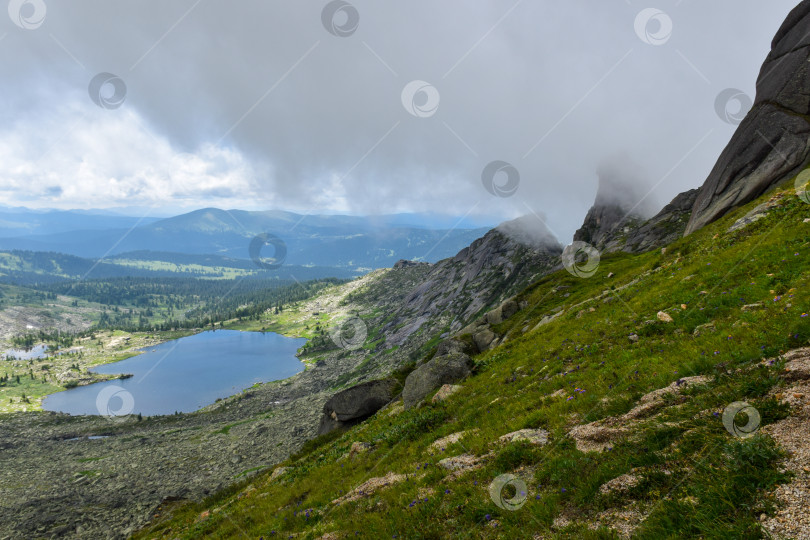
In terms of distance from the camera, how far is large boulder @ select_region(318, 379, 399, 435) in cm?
4356

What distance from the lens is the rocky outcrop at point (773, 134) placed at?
142 ft

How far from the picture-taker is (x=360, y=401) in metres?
43.9

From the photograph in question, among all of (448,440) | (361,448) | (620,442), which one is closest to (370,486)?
(448,440)

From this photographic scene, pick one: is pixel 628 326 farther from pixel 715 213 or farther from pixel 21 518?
pixel 21 518

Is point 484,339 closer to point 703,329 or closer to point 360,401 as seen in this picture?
point 360,401

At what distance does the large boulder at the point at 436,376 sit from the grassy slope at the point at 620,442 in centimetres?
558

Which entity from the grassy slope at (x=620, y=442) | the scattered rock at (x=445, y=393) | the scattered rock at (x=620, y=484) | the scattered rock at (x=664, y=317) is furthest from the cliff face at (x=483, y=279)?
the scattered rock at (x=620, y=484)

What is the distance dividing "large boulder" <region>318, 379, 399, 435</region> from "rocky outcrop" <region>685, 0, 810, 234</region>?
51.2 metres

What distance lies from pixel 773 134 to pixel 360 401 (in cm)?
6507

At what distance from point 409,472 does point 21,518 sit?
79.1 m

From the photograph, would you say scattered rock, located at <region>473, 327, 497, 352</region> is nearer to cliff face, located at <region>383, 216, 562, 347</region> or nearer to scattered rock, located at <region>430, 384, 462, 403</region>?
scattered rock, located at <region>430, 384, 462, 403</region>

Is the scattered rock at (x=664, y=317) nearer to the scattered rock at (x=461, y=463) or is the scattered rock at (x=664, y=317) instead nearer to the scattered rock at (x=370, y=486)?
the scattered rock at (x=461, y=463)

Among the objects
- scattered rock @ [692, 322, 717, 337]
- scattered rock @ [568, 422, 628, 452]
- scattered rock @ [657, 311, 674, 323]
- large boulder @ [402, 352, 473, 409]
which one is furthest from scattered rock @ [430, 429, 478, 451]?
large boulder @ [402, 352, 473, 409]

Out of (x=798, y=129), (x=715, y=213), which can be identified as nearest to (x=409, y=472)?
(x=715, y=213)
